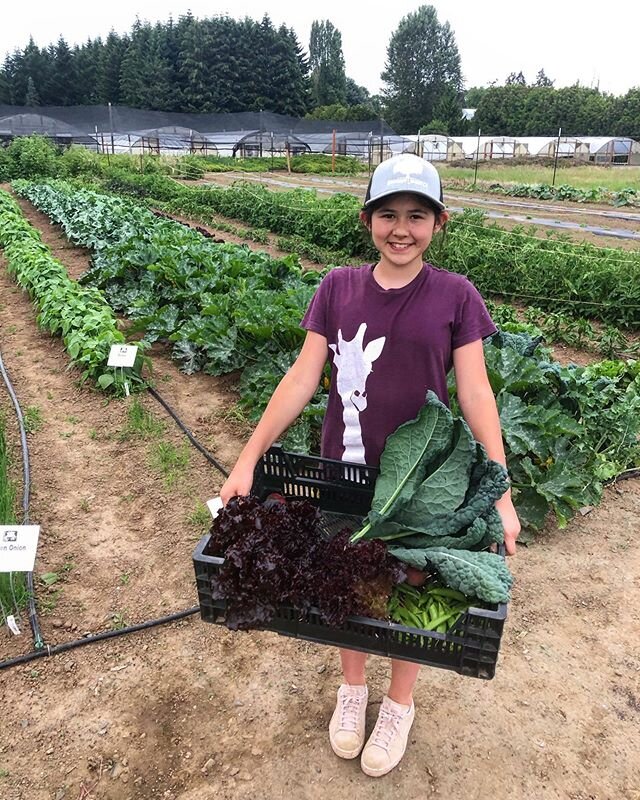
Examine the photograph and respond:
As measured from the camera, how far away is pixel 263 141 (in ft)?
123

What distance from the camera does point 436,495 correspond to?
1.87m

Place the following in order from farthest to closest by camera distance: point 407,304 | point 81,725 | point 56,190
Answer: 1. point 56,190
2. point 81,725
3. point 407,304

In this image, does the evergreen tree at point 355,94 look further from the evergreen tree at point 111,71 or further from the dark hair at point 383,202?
the dark hair at point 383,202

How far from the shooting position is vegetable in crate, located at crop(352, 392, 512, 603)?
1.77 metres

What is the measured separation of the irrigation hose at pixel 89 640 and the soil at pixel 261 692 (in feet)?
0.10

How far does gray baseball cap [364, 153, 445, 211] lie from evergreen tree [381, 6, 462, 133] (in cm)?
8072

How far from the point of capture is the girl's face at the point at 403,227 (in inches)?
75.6

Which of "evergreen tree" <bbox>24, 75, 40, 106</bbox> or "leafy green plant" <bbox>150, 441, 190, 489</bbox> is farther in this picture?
"evergreen tree" <bbox>24, 75, 40, 106</bbox>

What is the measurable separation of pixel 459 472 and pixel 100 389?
174 inches

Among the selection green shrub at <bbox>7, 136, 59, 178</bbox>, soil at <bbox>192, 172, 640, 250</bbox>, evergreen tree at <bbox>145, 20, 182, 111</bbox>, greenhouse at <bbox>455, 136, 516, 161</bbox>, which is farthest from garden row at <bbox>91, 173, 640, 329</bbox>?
evergreen tree at <bbox>145, 20, 182, 111</bbox>

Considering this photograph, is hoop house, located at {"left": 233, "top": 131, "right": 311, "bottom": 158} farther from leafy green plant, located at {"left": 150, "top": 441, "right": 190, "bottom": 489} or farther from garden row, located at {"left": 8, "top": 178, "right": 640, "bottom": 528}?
leafy green plant, located at {"left": 150, "top": 441, "right": 190, "bottom": 489}

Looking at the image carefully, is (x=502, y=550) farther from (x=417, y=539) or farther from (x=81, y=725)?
(x=81, y=725)

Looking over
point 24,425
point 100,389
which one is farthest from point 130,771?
point 100,389

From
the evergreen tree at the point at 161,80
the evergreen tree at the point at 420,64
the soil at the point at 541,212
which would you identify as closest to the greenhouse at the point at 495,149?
the soil at the point at 541,212
